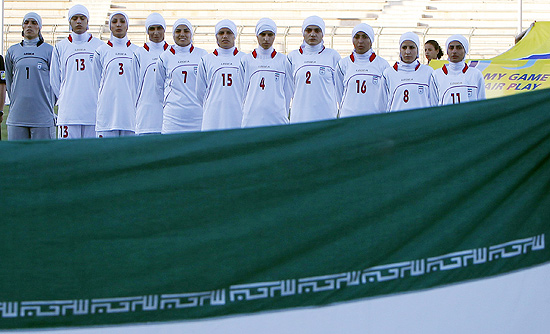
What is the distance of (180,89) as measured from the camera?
7441 mm

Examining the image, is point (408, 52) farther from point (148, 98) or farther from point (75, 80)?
point (75, 80)

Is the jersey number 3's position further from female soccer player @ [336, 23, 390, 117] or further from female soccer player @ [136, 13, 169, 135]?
female soccer player @ [336, 23, 390, 117]

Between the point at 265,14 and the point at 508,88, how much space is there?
14793 mm

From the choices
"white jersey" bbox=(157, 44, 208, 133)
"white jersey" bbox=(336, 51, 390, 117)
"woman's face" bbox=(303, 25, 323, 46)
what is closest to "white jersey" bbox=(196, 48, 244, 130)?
"white jersey" bbox=(157, 44, 208, 133)

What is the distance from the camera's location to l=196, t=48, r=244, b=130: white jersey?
7.29 m

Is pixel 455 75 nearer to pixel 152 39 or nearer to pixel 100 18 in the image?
pixel 152 39

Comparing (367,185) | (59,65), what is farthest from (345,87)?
(367,185)

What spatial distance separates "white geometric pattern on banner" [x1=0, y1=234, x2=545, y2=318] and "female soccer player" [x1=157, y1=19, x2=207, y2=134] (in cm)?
459

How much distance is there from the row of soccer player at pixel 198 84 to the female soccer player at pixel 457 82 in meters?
0.01

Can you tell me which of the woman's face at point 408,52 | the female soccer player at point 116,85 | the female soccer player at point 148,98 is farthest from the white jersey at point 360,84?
the female soccer player at point 116,85

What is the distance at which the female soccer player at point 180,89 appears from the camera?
7430mm

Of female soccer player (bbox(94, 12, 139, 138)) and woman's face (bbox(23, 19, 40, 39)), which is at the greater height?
woman's face (bbox(23, 19, 40, 39))

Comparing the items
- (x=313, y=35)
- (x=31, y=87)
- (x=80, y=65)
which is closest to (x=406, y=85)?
(x=313, y=35)

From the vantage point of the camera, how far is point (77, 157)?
293 centimetres
